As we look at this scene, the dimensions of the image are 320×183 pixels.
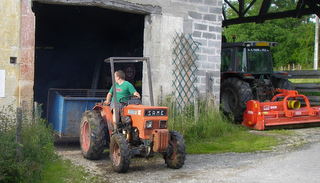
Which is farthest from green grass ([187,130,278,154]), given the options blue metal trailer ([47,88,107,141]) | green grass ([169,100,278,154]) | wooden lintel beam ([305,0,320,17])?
wooden lintel beam ([305,0,320,17])

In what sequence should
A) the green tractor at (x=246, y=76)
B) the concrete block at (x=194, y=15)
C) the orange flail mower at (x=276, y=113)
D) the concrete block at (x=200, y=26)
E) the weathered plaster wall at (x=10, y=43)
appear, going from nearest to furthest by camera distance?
the weathered plaster wall at (x=10, y=43)
the concrete block at (x=194, y=15)
the concrete block at (x=200, y=26)
the orange flail mower at (x=276, y=113)
the green tractor at (x=246, y=76)

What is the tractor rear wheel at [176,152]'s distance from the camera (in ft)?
26.3

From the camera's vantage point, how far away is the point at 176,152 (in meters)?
8.03

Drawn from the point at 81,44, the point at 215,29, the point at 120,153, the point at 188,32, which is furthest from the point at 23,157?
the point at 81,44

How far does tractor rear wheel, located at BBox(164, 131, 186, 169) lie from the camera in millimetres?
8016

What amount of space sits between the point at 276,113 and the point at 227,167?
16.5ft

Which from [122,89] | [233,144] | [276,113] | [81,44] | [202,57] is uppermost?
[81,44]

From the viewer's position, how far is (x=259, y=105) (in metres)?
12.9

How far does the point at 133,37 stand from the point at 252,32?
30.9 m

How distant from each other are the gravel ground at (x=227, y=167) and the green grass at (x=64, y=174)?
8.7 inches

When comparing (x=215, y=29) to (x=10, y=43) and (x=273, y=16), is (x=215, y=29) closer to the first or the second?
(x=10, y=43)

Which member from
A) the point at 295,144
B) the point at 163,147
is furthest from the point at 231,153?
the point at 163,147

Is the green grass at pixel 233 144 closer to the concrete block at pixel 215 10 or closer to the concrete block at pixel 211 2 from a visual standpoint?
the concrete block at pixel 215 10

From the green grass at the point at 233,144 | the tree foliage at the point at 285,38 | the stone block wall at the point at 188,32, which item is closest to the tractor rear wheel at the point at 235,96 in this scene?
the stone block wall at the point at 188,32
